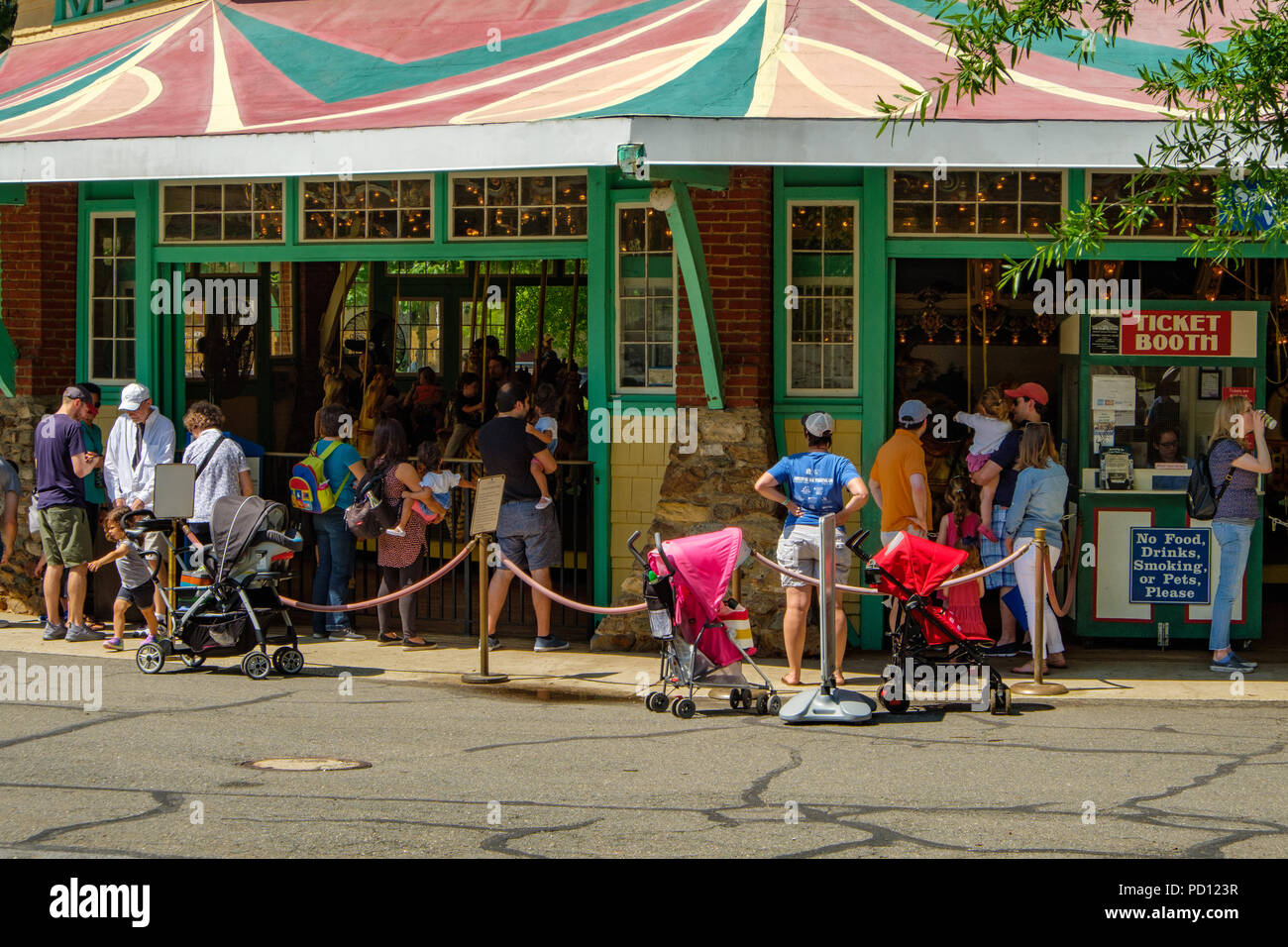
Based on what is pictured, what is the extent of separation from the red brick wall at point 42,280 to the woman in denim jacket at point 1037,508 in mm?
8603

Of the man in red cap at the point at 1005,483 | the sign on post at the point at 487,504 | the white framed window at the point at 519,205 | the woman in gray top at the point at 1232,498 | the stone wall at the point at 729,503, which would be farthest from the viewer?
the white framed window at the point at 519,205

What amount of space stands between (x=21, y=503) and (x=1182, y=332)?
32.5 feet

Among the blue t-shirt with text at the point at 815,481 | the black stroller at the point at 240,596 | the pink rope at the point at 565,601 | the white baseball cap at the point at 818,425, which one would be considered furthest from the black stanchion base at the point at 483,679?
the white baseball cap at the point at 818,425

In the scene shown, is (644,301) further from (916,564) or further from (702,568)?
(916,564)

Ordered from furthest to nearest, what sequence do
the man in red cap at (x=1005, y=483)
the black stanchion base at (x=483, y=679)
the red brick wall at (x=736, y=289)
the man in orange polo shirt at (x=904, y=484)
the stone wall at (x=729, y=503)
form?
1. the red brick wall at (x=736, y=289)
2. the man in red cap at (x=1005, y=483)
3. the stone wall at (x=729, y=503)
4. the man in orange polo shirt at (x=904, y=484)
5. the black stanchion base at (x=483, y=679)

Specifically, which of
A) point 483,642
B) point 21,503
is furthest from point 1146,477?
point 21,503

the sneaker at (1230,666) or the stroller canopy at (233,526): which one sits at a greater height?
the stroller canopy at (233,526)

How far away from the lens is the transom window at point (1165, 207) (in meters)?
11.5

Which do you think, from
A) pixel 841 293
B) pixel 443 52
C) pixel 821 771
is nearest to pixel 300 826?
pixel 821 771

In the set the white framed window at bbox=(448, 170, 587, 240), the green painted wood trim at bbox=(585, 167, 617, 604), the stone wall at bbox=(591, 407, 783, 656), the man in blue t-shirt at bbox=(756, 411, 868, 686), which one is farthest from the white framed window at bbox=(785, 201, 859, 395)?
the man in blue t-shirt at bbox=(756, 411, 868, 686)

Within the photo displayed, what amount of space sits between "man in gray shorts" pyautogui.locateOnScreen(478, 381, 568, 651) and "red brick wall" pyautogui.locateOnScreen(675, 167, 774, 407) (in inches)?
48.8

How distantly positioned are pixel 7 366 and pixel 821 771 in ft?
30.0

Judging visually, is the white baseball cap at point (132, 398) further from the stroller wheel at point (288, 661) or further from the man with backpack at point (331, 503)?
the stroller wheel at point (288, 661)

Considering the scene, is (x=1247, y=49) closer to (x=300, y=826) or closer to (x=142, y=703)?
(x=300, y=826)
